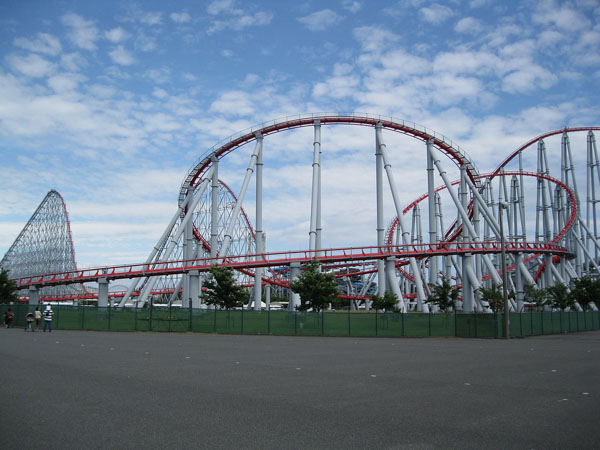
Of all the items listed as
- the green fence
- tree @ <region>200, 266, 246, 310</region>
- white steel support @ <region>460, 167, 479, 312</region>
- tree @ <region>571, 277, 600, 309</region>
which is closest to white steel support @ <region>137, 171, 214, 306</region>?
tree @ <region>200, 266, 246, 310</region>

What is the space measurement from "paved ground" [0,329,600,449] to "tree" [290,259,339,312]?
19288 millimetres

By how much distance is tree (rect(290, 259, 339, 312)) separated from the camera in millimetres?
32469

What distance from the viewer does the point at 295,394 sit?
8164 millimetres

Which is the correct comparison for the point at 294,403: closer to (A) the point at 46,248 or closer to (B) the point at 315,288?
(B) the point at 315,288

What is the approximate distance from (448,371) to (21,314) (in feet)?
91.5

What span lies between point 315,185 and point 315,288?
30.6ft

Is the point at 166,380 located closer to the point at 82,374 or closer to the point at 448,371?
the point at 82,374

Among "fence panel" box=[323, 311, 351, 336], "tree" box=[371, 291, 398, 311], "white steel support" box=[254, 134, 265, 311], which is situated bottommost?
"fence panel" box=[323, 311, 351, 336]

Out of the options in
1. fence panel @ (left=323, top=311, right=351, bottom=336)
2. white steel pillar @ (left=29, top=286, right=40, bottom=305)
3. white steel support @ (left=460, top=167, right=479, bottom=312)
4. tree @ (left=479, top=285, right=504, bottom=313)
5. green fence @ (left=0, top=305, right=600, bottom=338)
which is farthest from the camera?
white steel pillar @ (left=29, top=286, right=40, bottom=305)

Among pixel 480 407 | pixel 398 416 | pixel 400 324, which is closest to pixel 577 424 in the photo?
pixel 480 407

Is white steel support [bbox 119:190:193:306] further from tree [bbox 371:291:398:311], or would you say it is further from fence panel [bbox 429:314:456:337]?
fence panel [bbox 429:314:456:337]

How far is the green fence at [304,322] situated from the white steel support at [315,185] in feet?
36.9

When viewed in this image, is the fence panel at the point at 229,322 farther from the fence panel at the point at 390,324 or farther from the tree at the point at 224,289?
the fence panel at the point at 390,324

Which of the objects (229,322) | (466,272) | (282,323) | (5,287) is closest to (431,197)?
(466,272)
